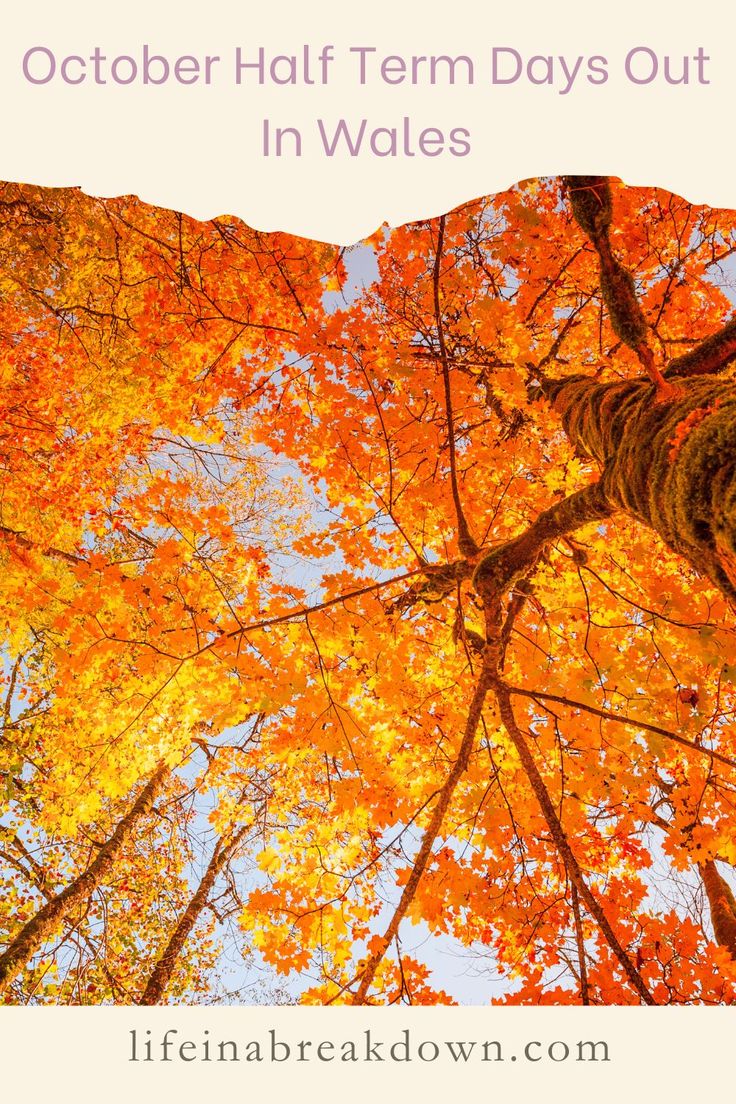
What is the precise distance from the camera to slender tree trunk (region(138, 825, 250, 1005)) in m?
5.95

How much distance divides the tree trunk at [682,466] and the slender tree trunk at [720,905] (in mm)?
3047

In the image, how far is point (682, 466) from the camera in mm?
1385

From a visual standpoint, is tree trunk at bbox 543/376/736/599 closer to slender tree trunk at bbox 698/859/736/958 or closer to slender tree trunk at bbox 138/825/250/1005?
slender tree trunk at bbox 698/859/736/958

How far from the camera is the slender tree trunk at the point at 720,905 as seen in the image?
11.9ft

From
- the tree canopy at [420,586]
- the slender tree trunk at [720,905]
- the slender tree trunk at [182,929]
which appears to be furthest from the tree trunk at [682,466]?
the slender tree trunk at [182,929]

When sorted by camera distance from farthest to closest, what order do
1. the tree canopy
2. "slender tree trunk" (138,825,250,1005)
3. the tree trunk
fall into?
"slender tree trunk" (138,825,250,1005) < the tree canopy < the tree trunk

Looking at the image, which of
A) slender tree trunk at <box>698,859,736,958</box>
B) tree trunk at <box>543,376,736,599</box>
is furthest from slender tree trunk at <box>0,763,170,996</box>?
tree trunk at <box>543,376,736,599</box>

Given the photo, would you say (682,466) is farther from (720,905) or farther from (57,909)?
(57,909)

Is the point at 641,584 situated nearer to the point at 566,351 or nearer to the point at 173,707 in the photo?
the point at 566,351

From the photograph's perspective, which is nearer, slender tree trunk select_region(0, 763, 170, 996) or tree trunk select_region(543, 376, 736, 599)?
tree trunk select_region(543, 376, 736, 599)

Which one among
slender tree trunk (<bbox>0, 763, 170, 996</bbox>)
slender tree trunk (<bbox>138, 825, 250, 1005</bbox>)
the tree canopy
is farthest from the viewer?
slender tree trunk (<bbox>138, 825, 250, 1005</bbox>)

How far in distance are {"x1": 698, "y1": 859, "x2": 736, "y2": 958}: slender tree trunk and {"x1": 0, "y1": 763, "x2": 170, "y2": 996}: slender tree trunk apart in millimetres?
4829

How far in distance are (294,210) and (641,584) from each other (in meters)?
3.17
